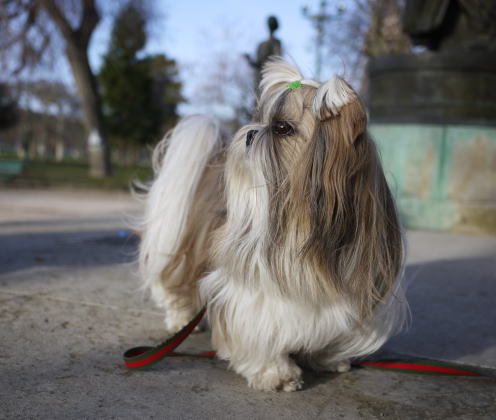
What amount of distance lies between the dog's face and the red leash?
0.55 m

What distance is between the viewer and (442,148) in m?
7.60

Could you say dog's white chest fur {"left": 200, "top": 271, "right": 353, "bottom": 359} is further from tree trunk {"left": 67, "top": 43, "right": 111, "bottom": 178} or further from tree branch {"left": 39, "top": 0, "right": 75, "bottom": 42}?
tree trunk {"left": 67, "top": 43, "right": 111, "bottom": 178}

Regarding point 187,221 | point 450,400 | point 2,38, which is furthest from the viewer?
point 2,38

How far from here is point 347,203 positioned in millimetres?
2229

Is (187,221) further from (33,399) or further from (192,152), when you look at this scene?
(33,399)

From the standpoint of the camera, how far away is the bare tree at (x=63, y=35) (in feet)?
59.5

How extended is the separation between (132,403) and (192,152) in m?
1.64

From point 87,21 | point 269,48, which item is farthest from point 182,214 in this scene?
point 87,21

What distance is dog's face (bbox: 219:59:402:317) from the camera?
2.18m

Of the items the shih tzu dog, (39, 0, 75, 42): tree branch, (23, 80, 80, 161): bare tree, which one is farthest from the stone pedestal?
(23, 80, 80, 161): bare tree

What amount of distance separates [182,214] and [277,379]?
1.20 metres

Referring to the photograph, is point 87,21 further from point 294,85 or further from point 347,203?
point 347,203

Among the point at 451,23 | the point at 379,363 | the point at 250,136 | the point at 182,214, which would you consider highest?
the point at 451,23

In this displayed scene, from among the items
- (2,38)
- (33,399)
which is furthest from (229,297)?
(2,38)
